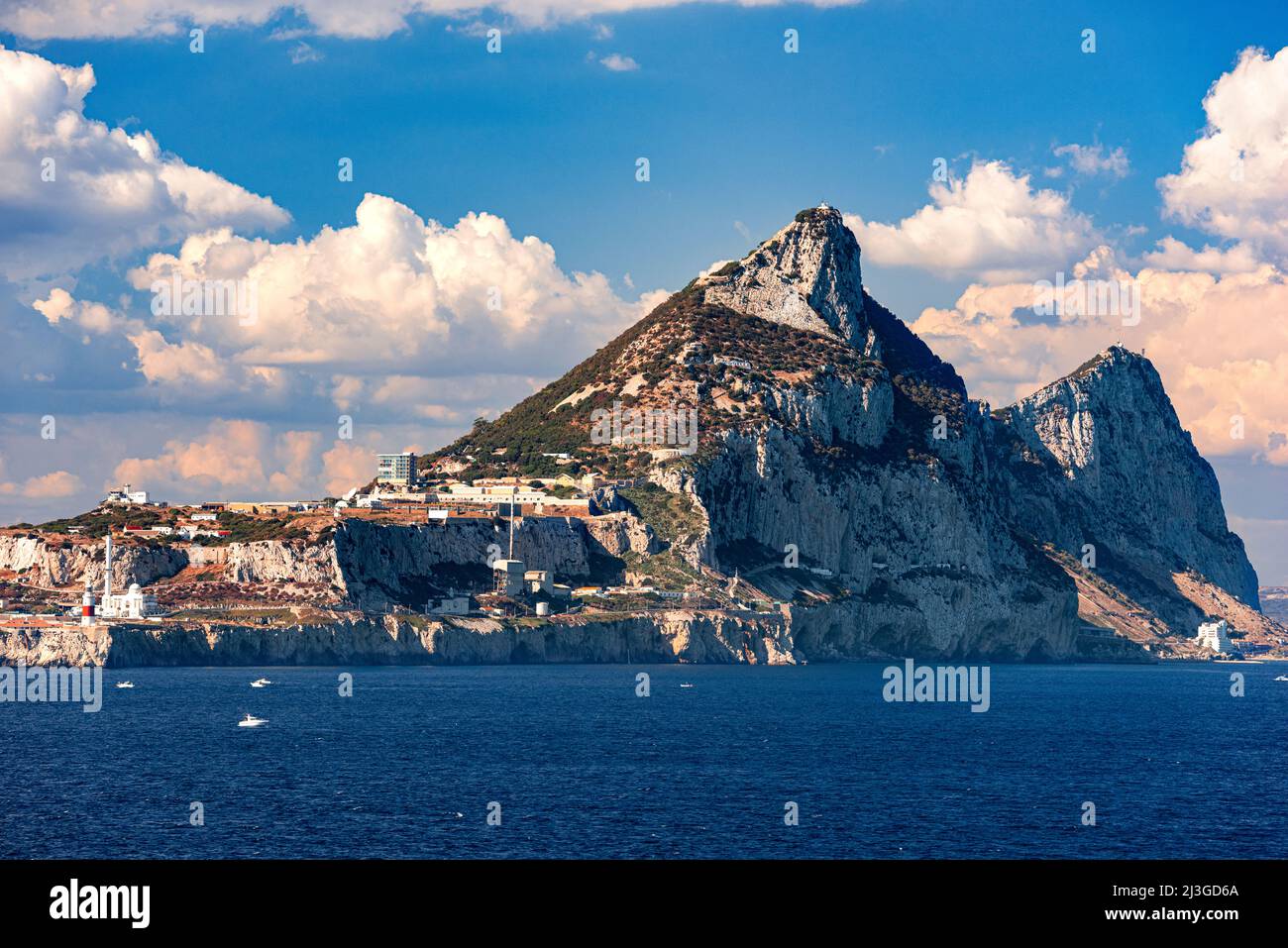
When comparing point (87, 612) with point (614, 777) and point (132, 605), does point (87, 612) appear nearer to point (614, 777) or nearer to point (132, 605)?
point (132, 605)

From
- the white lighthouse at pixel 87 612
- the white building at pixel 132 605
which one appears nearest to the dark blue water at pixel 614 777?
the white lighthouse at pixel 87 612

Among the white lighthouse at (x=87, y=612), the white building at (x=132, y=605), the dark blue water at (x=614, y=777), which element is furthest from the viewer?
the white building at (x=132, y=605)

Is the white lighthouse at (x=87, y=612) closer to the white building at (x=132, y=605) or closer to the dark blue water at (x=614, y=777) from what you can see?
the white building at (x=132, y=605)

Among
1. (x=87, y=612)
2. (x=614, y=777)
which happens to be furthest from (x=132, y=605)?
(x=614, y=777)

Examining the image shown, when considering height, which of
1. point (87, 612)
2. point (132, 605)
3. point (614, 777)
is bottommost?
point (614, 777)

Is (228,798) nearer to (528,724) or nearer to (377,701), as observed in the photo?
(528,724)

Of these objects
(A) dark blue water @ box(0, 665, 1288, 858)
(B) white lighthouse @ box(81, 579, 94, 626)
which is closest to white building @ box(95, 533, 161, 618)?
(B) white lighthouse @ box(81, 579, 94, 626)

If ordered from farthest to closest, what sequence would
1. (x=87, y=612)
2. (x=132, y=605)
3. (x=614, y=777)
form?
(x=132, y=605), (x=87, y=612), (x=614, y=777)

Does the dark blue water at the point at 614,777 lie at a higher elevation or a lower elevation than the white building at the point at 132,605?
lower
